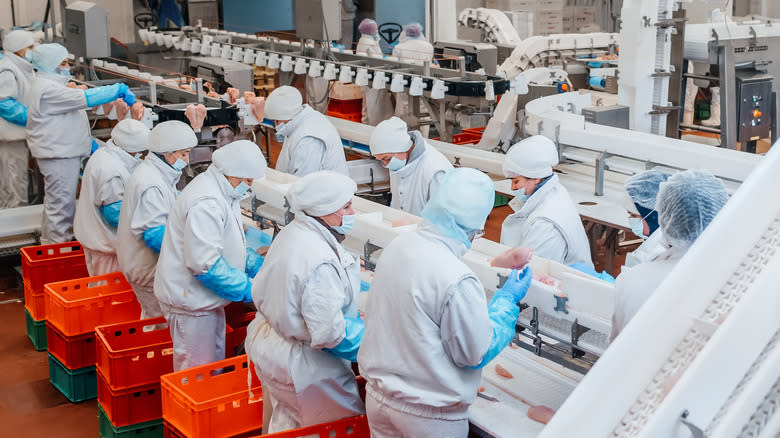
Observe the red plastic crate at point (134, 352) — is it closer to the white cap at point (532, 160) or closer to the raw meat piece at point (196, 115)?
the raw meat piece at point (196, 115)

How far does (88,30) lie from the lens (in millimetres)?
7398

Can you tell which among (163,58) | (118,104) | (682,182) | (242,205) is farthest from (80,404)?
(163,58)

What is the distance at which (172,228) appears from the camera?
12.9ft

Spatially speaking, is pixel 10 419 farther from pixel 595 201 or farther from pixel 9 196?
pixel 595 201

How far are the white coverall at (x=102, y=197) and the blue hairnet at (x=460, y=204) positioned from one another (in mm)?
2895

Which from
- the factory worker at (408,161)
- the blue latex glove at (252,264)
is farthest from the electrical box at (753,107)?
the blue latex glove at (252,264)

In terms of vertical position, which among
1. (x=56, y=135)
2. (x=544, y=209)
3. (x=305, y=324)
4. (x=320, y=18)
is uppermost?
(x=320, y=18)

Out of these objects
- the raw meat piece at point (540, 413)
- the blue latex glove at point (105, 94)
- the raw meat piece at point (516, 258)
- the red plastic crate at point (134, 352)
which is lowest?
the red plastic crate at point (134, 352)

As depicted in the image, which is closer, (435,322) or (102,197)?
(435,322)

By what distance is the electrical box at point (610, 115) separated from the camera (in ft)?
20.5

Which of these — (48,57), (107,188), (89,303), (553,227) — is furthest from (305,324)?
(48,57)

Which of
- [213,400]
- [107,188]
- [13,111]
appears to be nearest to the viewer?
[213,400]

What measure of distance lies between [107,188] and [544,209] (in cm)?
257

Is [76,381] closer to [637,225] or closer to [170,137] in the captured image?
[170,137]
